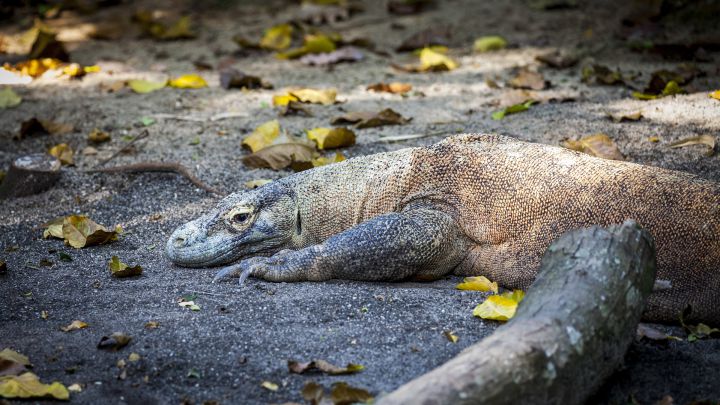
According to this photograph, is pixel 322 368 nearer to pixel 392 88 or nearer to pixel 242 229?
pixel 242 229

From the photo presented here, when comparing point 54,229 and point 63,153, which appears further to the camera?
point 63,153

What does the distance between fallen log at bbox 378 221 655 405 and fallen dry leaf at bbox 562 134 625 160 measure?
71.0 inches

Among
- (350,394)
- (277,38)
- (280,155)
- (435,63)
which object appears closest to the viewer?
(350,394)

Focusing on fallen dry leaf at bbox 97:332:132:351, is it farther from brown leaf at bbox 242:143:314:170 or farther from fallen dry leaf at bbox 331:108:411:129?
fallen dry leaf at bbox 331:108:411:129

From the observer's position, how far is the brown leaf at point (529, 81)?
6012 millimetres

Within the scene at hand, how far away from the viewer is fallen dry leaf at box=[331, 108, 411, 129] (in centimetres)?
543

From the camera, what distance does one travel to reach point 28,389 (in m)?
2.56

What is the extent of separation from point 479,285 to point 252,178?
1.85 meters

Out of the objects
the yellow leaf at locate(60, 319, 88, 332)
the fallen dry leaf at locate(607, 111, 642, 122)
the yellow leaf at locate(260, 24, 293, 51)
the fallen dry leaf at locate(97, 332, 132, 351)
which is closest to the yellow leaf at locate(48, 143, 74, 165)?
the yellow leaf at locate(60, 319, 88, 332)

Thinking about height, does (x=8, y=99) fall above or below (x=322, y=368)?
below

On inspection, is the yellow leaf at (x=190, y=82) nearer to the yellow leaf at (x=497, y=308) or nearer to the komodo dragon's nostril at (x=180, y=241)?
the komodo dragon's nostril at (x=180, y=241)

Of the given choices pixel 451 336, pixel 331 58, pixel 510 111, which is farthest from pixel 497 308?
pixel 331 58

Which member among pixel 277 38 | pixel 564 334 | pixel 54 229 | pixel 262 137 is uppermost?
pixel 564 334

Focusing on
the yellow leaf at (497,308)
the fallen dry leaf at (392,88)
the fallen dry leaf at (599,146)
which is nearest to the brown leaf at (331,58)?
the fallen dry leaf at (392,88)
